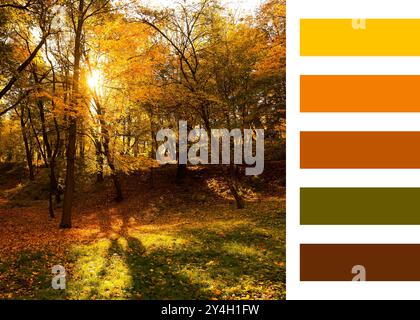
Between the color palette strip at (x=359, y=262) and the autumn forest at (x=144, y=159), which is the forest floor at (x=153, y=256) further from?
the color palette strip at (x=359, y=262)

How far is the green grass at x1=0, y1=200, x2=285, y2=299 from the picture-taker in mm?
6832

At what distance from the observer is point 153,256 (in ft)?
30.3

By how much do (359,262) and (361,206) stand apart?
1.28 metres

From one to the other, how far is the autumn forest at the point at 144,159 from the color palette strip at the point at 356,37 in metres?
6.01

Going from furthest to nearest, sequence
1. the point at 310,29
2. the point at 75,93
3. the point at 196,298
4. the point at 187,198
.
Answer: the point at 187,198 → the point at 75,93 → the point at 310,29 → the point at 196,298

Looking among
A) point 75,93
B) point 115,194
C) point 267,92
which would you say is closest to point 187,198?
point 115,194

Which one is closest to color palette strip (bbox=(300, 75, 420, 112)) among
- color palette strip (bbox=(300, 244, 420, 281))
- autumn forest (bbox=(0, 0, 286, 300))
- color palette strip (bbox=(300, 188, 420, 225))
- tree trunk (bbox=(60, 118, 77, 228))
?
color palette strip (bbox=(300, 188, 420, 225))

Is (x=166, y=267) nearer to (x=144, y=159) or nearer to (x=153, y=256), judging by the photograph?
(x=153, y=256)

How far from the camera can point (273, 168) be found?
2452 cm

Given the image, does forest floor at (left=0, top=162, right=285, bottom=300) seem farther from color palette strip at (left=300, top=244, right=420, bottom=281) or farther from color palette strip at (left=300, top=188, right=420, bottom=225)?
color palette strip at (left=300, top=188, right=420, bottom=225)

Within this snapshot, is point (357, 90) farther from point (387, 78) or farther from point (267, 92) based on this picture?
point (267, 92)

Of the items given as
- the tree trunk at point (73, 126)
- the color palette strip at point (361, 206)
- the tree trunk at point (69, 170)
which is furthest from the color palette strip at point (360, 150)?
the tree trunk at point (69, 170)

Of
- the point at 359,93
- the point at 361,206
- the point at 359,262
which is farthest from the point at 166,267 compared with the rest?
the point at 359,93

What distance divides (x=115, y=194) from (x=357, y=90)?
20.9m
